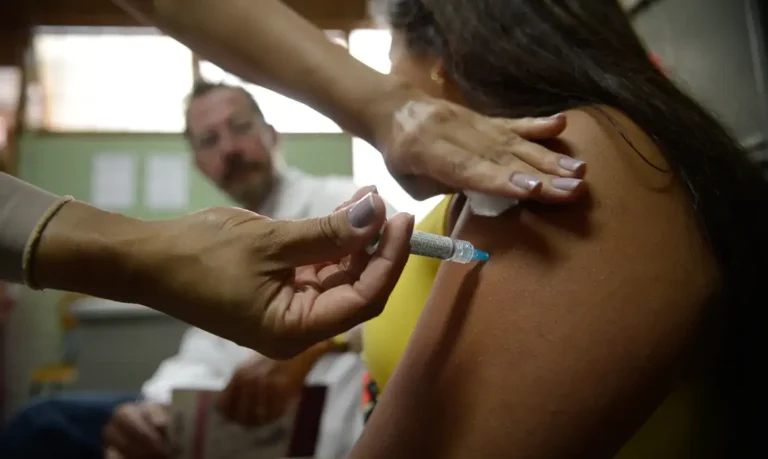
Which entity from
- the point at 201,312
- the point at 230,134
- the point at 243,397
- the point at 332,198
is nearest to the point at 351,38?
the point at 230,134

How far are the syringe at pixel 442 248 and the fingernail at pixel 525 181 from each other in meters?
0.06

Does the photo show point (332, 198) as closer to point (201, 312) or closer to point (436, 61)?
point (436, 61)

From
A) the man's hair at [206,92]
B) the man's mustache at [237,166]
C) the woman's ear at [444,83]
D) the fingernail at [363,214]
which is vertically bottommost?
the fingernail at [363,214]

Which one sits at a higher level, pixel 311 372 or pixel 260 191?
pixel 260 191

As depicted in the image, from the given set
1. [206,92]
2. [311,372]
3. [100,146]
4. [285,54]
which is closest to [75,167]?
[100,146]

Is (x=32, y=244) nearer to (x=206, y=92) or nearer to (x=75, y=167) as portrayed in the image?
(x=206, y=92)

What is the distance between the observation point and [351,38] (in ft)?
6.16

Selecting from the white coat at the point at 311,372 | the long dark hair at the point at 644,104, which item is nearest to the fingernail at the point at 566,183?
the long dark hair at the point at 644,104

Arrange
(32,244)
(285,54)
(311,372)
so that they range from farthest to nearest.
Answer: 1. (311,372)
2. (285,54)
3. (32,244)

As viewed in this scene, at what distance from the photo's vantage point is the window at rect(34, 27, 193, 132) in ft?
8.47

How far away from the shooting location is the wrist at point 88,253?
39cm

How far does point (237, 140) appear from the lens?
1.65m

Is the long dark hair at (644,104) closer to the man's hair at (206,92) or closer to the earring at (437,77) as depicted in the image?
the earring at (437,77)

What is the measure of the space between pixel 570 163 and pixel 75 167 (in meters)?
2.52
